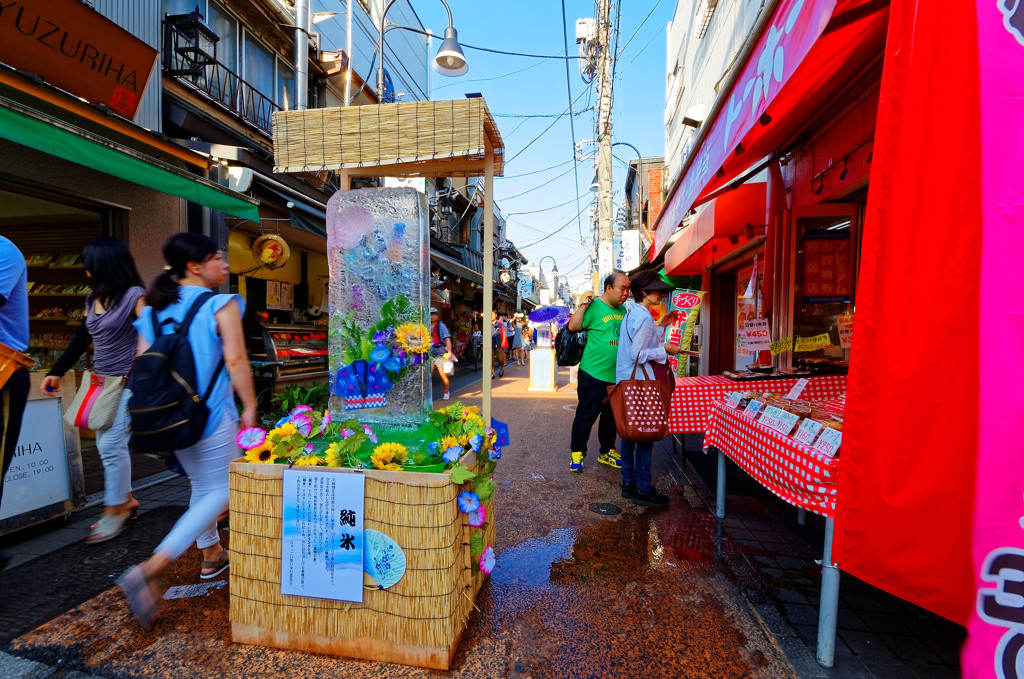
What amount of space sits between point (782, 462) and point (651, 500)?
1797 mm

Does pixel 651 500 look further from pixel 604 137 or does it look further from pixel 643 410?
pixel 604 137

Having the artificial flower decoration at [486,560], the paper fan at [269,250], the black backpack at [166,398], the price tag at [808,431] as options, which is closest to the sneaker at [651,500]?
the price tag at [808,431]

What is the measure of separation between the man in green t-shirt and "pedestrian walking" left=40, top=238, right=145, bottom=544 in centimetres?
343

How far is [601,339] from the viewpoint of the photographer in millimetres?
4641

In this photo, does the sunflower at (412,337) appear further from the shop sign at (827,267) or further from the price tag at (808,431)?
the shop sign at (827,267)

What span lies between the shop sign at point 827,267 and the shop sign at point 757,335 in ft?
1.50

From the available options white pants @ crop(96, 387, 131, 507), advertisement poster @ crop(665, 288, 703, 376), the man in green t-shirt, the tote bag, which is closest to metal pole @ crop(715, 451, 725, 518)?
the man in green t-shirt

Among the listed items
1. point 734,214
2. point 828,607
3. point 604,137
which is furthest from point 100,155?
point 604,137

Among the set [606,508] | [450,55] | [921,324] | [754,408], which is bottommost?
[606,508]

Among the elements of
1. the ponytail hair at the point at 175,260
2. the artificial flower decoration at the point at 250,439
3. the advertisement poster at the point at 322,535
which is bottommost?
the advertisement poster at the point at 322,535

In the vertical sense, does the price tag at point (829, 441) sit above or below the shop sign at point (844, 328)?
Answer: below

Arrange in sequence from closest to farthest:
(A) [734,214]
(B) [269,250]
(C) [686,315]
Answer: (A) [734,214], (C) [686,315], (B) [269,250]

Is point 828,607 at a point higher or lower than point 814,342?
lower

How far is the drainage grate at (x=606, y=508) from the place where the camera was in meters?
3.91
